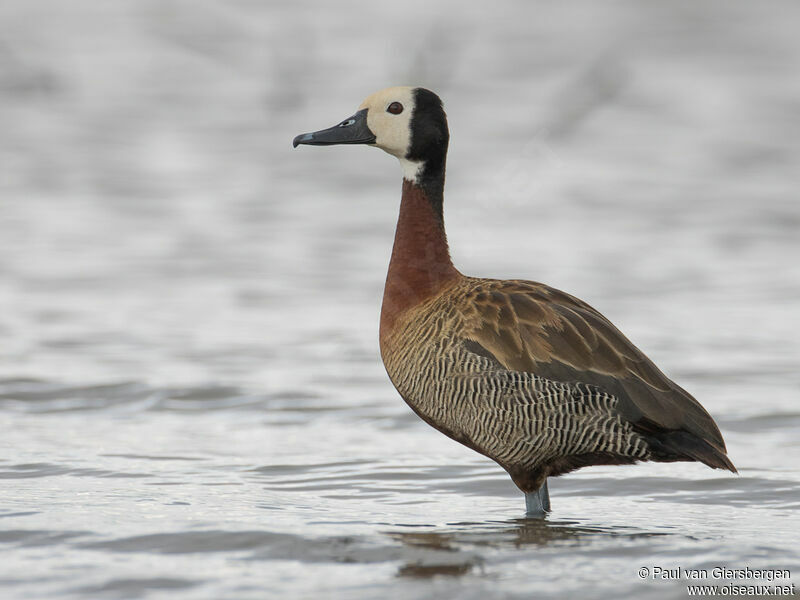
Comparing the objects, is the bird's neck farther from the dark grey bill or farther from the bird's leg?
the bird's leg

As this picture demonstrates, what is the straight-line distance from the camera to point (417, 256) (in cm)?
670

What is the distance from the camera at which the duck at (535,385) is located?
5934 millimetres

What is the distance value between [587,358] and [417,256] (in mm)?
1166

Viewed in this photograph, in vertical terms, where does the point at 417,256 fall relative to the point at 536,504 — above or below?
above

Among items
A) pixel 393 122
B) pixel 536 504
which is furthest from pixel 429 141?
pixel 536 504

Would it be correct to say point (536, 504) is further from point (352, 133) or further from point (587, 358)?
point (352, 133)

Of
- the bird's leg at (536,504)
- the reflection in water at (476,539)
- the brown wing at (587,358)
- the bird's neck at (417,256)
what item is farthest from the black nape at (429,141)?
the reflection in water at (476,539)

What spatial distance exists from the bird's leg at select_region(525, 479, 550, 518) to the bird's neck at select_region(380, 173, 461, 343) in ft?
3.59

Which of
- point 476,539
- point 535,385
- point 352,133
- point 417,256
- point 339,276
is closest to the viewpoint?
point 476,539

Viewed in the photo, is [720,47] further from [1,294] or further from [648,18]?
[1,294]

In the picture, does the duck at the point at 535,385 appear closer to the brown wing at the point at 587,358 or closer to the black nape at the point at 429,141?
the brown wing at the point at 587,358

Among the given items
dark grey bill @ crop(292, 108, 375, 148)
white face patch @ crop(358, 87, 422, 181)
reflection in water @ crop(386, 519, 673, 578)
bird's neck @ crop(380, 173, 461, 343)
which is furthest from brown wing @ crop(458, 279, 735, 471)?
dark grey bill @ crop(292, 108, 375, 148)

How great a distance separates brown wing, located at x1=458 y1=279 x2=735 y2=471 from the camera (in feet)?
19.4

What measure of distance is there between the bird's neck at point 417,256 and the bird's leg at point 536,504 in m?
1.10
